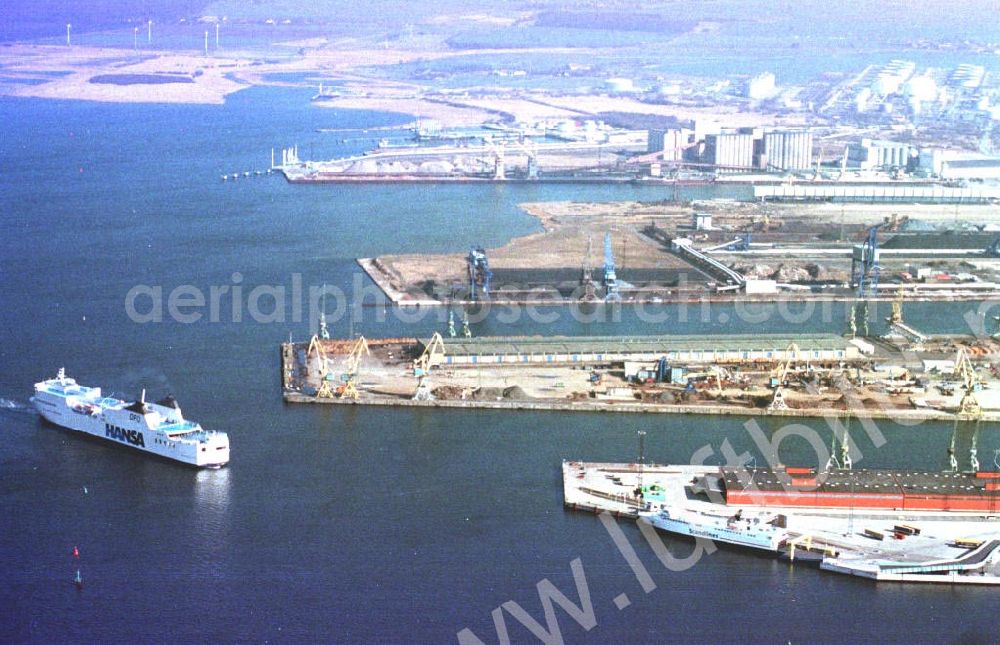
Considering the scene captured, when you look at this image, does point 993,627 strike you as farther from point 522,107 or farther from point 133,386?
point 522,107

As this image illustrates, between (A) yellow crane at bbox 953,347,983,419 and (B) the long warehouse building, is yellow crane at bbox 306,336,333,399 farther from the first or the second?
(A) yellow crane at bbox 953,347,983,419

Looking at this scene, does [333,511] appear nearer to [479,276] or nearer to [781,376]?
[781,376]

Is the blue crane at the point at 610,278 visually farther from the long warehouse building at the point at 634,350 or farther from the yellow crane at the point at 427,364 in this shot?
the yellow crane at the point at 427,364

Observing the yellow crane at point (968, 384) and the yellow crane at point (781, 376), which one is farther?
the yellow crane at point (781, 376)

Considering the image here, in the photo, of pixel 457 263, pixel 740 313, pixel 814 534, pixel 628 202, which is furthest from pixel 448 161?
pixel 814 534

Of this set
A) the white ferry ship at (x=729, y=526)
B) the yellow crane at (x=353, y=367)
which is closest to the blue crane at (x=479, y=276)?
the yellow crane at (x=353, y=367)

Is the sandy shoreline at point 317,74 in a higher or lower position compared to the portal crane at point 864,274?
higher

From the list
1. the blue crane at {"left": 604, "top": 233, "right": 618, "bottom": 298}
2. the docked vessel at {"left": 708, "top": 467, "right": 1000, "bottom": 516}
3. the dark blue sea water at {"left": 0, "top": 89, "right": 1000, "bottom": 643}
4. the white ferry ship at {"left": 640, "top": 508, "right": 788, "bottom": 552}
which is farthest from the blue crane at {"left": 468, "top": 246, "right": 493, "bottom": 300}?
the white ferry ship at {"left": 640, "top": 508, "right": 788, "bottom": 552}
